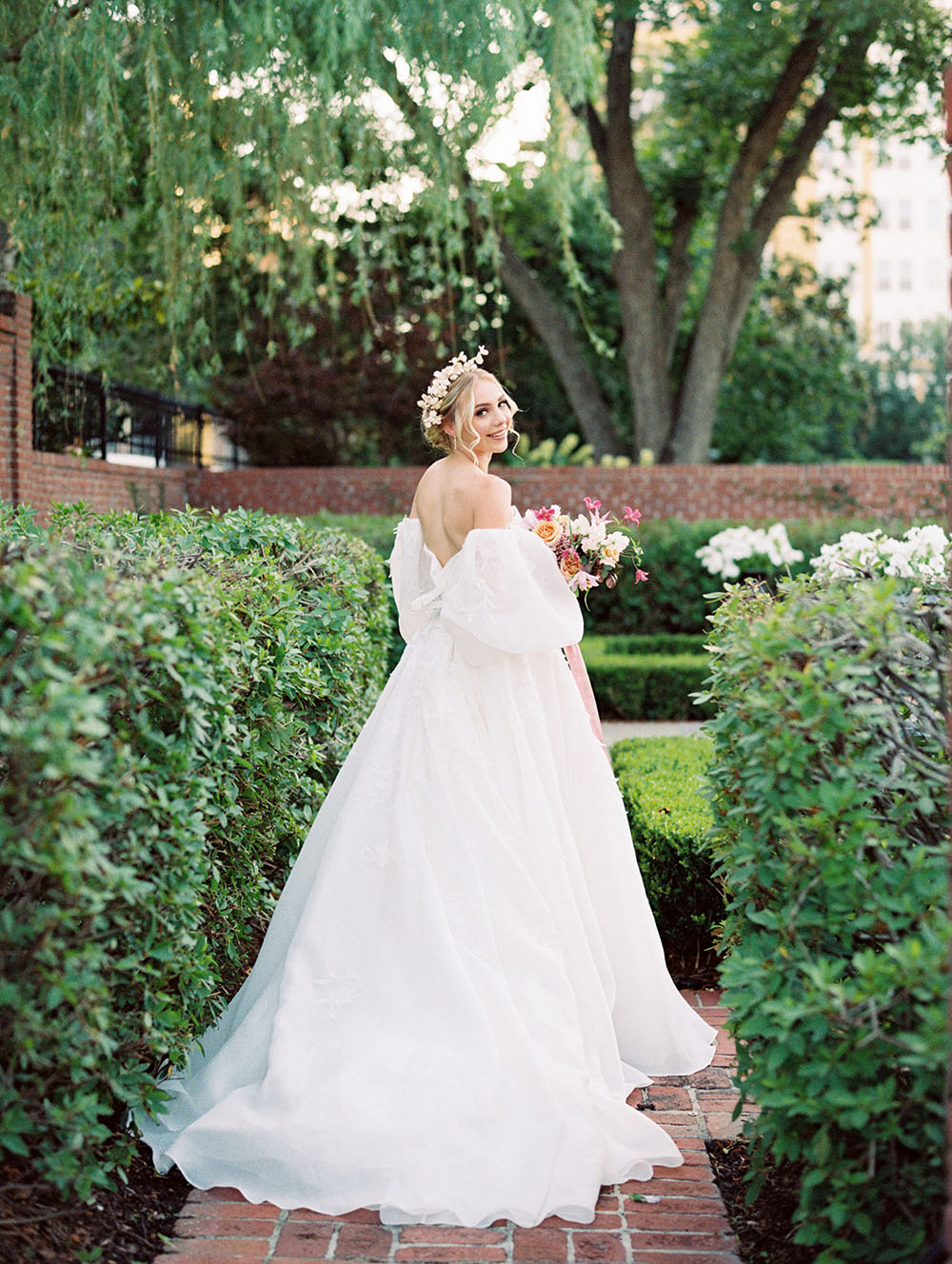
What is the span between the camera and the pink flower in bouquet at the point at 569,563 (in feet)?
12.7

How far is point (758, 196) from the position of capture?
2048 cm

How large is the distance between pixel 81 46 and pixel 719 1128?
5558 millimetres

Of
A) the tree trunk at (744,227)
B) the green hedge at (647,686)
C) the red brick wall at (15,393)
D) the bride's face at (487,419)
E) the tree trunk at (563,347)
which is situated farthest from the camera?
the tree trunk at (563,347)

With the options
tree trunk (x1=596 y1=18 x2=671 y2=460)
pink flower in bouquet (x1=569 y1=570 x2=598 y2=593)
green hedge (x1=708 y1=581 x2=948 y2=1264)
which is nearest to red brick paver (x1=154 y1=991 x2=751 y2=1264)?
green hedge (x1=708 y1=581 x2=948 y2=1264)

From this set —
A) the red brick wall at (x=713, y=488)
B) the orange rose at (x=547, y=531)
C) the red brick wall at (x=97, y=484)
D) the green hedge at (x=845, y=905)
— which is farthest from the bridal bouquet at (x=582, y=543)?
the red brick wall at (x=713, y=488)

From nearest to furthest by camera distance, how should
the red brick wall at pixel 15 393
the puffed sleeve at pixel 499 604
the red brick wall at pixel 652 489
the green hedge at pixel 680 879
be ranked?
the puffed sleeve at pixel 499 604 < the green hedge at pixel 680 879 < the red brick wall at pixel 15 393 < the red brick wall at pixel 652 489

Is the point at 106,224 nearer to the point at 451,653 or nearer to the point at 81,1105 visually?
the point at 451,653

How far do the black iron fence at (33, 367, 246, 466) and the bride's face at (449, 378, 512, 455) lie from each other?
597 cm

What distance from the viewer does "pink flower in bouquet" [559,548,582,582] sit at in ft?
12.7

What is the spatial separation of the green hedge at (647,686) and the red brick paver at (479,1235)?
7.06 metres

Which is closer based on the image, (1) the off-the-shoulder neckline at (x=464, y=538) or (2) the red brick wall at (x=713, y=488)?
(1) the off-the-shoulder neckline at (x=464, y=538)

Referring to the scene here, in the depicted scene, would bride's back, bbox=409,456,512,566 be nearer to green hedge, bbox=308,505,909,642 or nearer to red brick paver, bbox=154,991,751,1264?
red brick paver, bbox=154,991,751,1264

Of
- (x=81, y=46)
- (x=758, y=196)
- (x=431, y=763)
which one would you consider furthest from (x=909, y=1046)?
(x=758, y=196)

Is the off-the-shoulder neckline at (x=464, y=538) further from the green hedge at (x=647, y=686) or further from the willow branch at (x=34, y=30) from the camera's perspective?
the green hedge at (x=647, y=686)
